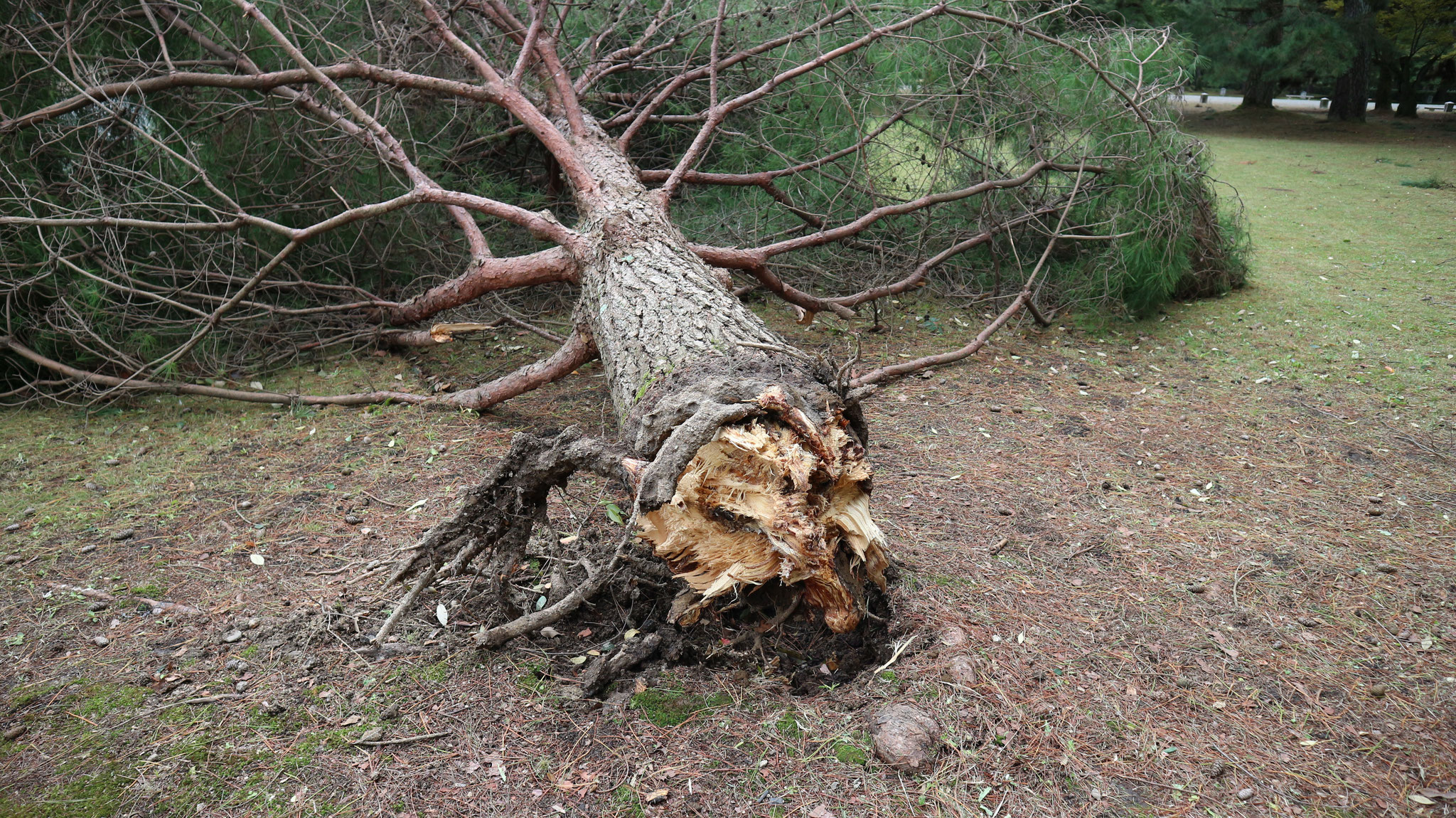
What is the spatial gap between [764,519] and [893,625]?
552 mm

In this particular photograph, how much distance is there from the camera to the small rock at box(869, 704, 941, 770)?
6.60ft

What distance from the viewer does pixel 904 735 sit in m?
2.05

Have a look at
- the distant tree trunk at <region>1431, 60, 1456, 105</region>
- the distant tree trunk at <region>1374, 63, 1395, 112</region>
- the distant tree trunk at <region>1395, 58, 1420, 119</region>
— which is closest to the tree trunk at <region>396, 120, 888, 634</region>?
the distant tree trunk at <region>1374, 63, 1395, 112</region>

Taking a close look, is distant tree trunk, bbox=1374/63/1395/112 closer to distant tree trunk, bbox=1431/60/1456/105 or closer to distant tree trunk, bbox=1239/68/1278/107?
distant tree trunk, bbox=1431/60/1456/105

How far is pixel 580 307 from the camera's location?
4.00m

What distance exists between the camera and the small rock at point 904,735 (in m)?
2.01

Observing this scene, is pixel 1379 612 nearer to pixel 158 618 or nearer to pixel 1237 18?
pixel 158 618

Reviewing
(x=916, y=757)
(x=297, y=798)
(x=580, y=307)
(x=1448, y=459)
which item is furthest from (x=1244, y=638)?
(x=580, y=307)

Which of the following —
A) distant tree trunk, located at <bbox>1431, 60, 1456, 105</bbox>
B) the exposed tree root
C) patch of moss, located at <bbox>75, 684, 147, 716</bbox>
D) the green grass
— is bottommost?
patch of moss, located at <bbox>75, 684, 147, 716</bbox>

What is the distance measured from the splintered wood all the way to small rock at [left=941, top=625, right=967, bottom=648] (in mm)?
255

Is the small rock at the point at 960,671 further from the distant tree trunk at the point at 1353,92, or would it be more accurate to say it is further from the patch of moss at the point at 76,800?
the distant tree trunk at the point at 1353,92

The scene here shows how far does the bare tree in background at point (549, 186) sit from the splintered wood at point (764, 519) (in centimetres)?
12

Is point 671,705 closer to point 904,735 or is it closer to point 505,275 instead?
point 904,735

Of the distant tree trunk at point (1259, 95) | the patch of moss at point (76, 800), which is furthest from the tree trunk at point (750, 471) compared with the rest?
the distant tree trunk at point (1259, 95)
